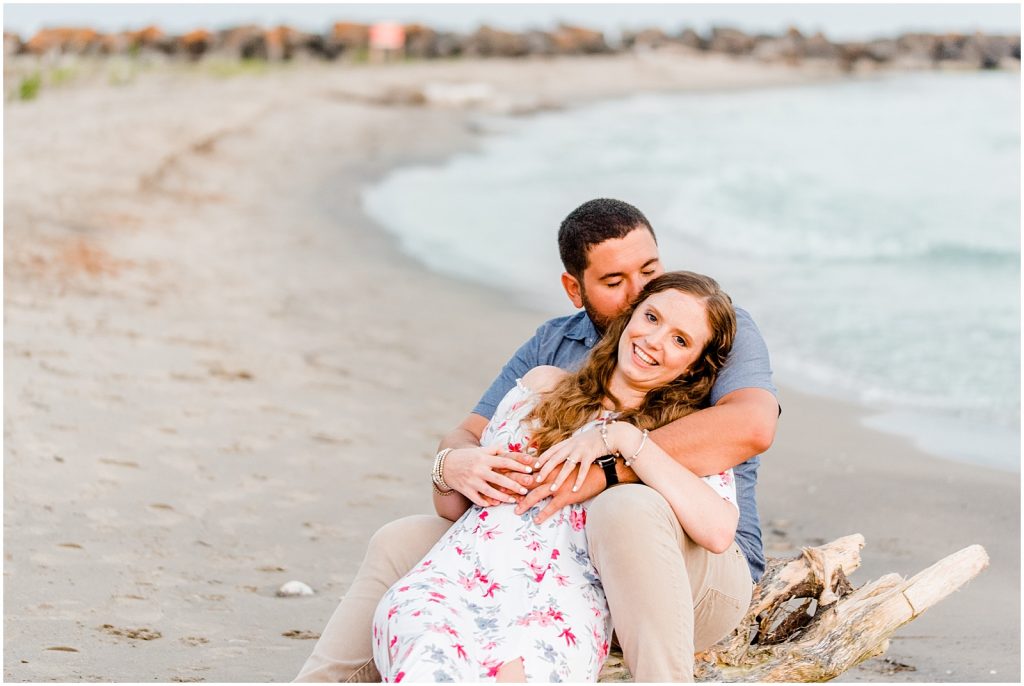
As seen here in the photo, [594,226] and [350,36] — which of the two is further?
[350,36]

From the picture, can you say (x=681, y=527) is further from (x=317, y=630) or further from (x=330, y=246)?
(x=330, y=246)

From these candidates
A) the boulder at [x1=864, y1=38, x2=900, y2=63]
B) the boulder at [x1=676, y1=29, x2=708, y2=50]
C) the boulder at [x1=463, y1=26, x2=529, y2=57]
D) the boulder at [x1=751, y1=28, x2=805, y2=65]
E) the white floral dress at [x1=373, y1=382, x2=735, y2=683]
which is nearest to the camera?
the white floral dress at [x1=373, y1=382, x2=735, y2=683]

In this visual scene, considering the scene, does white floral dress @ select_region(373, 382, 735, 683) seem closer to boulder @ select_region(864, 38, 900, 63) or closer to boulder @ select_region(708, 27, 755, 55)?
boulder @ select_region(708, 27, 755, 55)

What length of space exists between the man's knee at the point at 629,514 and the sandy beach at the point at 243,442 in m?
1.31

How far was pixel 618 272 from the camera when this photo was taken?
12.2 feet

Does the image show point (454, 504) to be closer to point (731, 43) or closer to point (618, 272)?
point (618, 272)

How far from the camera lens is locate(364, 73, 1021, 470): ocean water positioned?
7.69m

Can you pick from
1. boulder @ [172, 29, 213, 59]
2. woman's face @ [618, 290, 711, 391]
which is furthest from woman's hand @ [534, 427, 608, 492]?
boulder @ [172, 29, 213, 59]

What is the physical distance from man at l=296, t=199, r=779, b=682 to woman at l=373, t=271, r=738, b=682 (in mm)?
58

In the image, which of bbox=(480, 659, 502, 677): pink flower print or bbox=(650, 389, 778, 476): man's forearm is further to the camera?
bbox=(650, 389, 778, 476): man's forearm

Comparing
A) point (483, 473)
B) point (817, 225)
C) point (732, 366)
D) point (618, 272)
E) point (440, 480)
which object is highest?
point (618, 272)

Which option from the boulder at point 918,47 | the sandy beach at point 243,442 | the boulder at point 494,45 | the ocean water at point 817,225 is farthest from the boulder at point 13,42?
the boulder at point 918,47

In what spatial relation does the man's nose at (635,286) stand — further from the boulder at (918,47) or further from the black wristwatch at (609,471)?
the boulder at (918,47)

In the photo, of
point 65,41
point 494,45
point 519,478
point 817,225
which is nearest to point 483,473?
point 519,478
